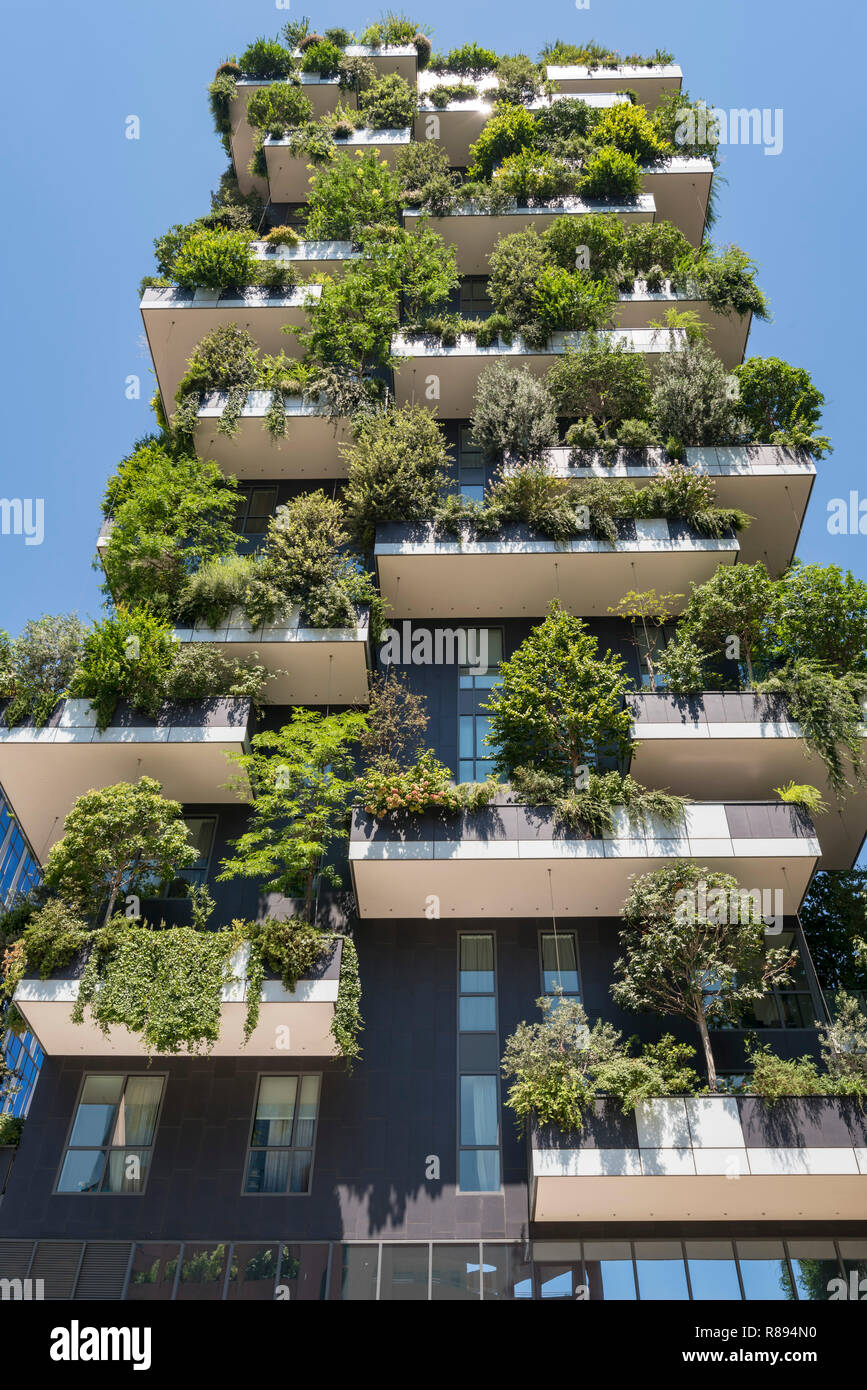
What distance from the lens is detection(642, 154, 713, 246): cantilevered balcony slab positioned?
31.2 metres

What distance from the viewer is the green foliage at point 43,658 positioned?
1931cm

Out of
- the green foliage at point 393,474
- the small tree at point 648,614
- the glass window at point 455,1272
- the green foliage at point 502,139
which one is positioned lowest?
the glass window at point 455,1272

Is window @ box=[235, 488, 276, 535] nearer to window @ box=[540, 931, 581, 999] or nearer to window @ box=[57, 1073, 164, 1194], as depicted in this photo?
window @ box=[540, 931, 581, 999]

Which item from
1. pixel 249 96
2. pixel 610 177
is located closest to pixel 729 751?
pixel 610 177

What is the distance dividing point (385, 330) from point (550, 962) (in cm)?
1728

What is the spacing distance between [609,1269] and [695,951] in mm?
5145

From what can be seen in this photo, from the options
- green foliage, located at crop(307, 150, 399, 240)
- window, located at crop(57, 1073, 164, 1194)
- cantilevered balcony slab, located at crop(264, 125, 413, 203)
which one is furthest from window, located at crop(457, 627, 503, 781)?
cantilevered balcony slab, located at crop(264, 125, 413, 203)

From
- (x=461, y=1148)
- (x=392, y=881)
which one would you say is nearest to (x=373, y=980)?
(x=392, y=881)

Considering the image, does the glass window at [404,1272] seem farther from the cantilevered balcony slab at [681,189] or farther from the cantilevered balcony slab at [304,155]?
the cantilevered balcony slab at [304,155]

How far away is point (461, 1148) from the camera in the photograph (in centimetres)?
1653

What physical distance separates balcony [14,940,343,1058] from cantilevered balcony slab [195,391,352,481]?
1390 centimetres

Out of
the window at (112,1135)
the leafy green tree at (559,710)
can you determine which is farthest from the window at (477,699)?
the window at (112,1135)

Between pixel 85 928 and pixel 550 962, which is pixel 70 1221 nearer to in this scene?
pixel 85 928

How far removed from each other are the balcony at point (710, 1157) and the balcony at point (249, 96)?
3243cm
